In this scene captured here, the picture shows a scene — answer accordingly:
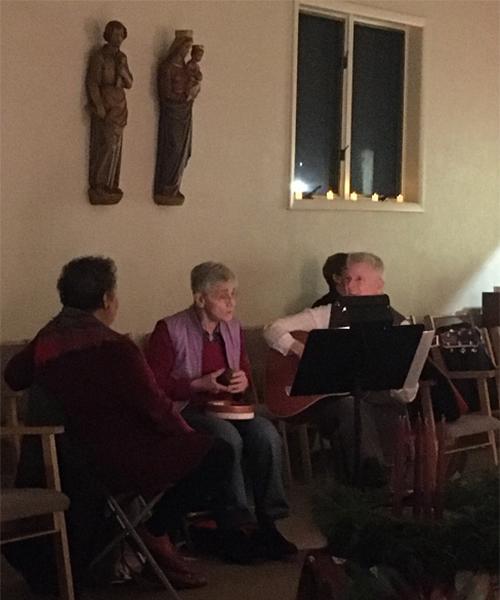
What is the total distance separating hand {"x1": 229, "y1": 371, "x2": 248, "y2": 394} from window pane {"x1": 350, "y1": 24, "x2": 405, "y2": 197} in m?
2.59

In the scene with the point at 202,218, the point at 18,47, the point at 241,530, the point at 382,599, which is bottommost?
the point at 241,530

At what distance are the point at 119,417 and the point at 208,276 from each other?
1.10 m

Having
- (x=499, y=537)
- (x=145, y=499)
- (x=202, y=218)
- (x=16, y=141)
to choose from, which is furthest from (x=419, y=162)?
(x=499, y=537)

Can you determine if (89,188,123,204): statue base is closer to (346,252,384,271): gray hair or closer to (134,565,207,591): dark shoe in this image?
(346,252,384,271): gray hair

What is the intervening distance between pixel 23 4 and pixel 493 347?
3336 mm

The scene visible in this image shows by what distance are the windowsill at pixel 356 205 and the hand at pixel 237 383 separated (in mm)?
1885

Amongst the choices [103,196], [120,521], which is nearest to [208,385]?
[120,521]

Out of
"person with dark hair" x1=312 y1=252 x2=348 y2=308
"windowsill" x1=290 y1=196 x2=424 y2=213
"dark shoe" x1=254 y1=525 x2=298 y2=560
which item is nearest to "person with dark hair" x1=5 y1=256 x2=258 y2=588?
"dark shoe" x1=254 y1=525 x2=298 y2=560

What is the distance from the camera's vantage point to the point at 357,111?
718cm

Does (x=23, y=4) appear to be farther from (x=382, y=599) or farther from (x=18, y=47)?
(x=382, y=599)

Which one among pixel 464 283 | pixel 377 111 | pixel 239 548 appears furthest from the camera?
pixel 464 283

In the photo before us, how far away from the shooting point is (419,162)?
7.31 m

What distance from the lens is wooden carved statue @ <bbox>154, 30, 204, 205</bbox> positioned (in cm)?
573

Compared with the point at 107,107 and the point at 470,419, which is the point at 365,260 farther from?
the point at 107,107
